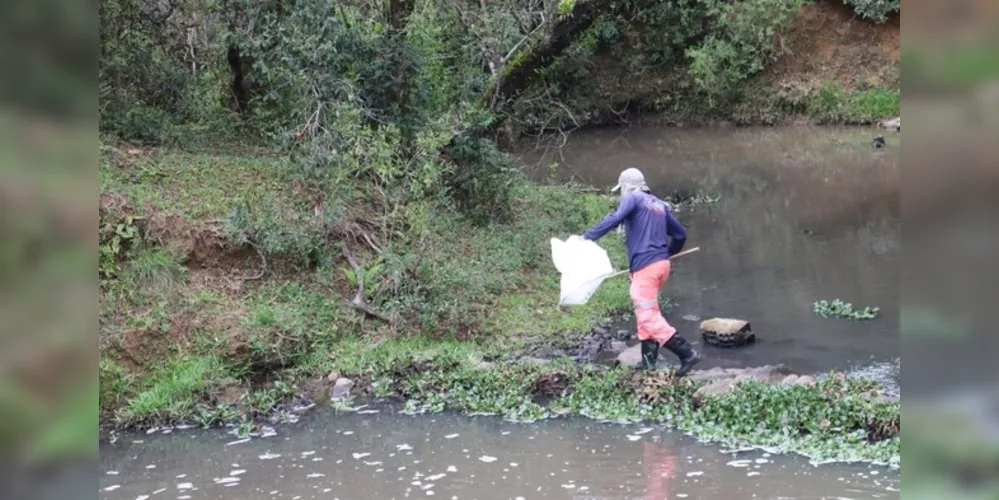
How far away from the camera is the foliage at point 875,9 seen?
28.6m

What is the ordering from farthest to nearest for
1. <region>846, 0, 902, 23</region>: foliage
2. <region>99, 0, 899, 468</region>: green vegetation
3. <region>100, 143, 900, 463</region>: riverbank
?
<region>846, 0, 902, 23</region>: foliage < <region>99, 0, 899, 468</region>: green vegetation < <region>100, 143, 900, 463</region>: riverbank

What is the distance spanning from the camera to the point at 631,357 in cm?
820

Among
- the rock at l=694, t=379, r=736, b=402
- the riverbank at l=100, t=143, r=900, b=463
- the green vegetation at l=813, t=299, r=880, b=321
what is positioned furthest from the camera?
the green vegetation at l=813, t=299, r=880, b=321

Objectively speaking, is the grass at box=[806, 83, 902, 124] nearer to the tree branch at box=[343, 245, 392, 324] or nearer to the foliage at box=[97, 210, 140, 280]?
the tree branch at box=[343, 245, 392, 324]

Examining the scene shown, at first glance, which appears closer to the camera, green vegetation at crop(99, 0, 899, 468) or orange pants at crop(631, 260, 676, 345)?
green vegetation at crop(99, 0, 899, 468)

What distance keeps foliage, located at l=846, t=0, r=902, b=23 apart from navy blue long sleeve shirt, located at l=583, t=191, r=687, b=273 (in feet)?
79.4

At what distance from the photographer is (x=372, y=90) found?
1081 centimetres

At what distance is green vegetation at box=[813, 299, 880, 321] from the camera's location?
365 inches

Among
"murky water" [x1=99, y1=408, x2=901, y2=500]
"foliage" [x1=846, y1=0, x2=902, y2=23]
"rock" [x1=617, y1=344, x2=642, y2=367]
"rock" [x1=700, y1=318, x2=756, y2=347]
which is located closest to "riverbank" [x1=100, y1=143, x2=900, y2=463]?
"murky water" [x1=99, y1=408, x2=901, y2=500]

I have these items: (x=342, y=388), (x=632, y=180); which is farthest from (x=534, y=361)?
(x=632, y=180)

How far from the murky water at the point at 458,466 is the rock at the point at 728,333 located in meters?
2.29

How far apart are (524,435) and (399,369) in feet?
5.40
